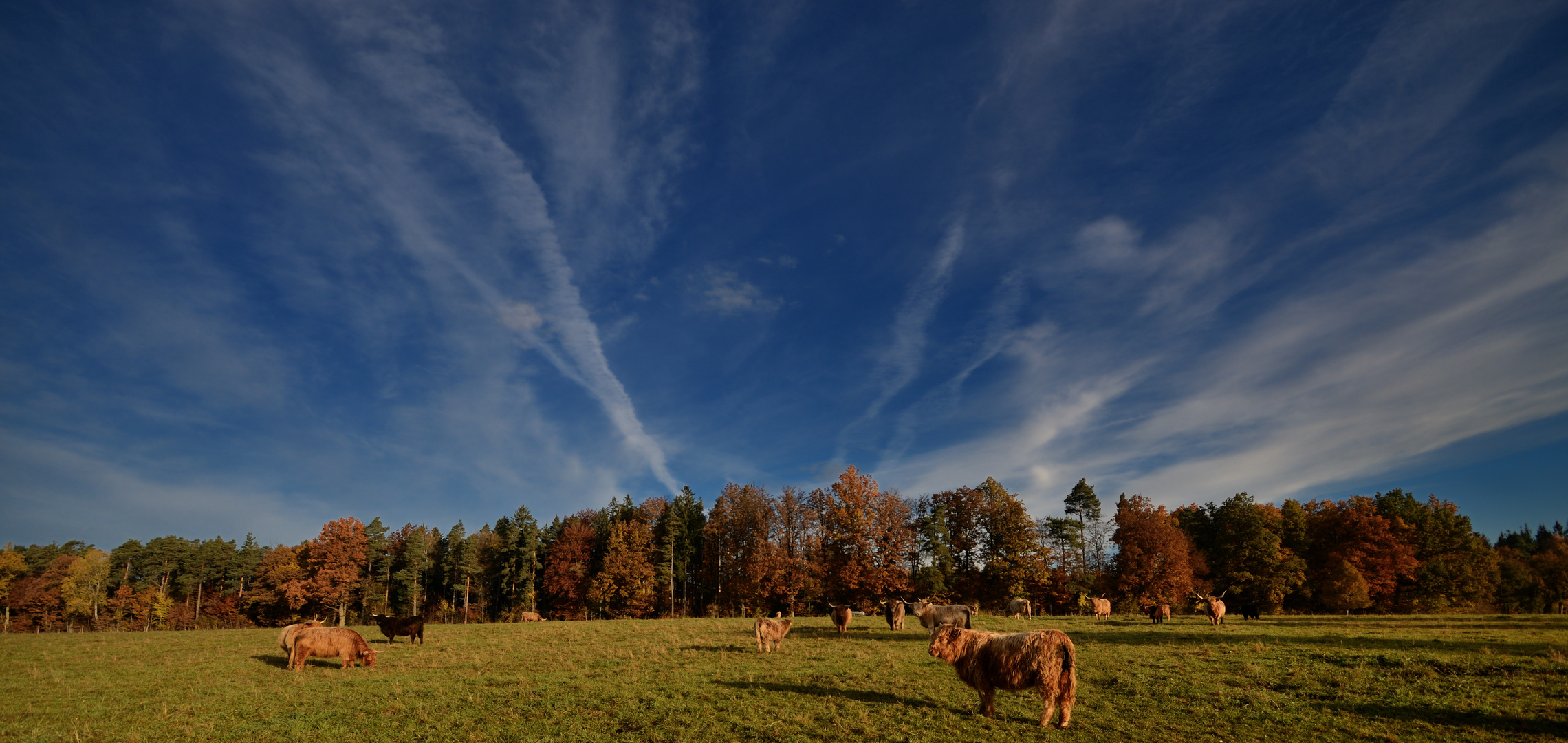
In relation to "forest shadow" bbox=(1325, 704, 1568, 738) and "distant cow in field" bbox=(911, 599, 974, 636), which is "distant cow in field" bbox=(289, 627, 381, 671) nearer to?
"distant cow in field" bbox=(911, 599, 974, 636)

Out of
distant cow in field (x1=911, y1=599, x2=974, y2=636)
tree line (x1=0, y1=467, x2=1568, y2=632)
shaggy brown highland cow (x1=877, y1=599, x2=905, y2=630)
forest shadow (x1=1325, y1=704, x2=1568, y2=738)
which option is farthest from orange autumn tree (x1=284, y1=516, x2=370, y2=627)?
forest shadow (x1=1325, y1=704, x2=1568, y2=738)

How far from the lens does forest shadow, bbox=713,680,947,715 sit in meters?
13.2

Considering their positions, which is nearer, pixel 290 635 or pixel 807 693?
pixel 807 693

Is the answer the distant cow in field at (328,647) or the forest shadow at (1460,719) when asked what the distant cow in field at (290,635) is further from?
the forest shadow at (1460,719)

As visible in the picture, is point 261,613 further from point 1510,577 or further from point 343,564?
point 1510,577

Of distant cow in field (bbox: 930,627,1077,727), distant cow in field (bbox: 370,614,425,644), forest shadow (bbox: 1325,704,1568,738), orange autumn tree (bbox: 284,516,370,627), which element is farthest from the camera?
orange autumn tree (bbox: 284,516,370,627)

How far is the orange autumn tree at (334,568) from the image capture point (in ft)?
195

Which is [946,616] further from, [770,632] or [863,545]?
[863,545]

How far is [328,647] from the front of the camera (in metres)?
20.5

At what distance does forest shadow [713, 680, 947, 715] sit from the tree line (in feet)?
115

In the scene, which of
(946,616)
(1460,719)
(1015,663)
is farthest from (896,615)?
(1460,719)

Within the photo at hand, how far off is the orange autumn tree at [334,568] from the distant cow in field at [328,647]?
159 ft

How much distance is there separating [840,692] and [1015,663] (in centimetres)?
469

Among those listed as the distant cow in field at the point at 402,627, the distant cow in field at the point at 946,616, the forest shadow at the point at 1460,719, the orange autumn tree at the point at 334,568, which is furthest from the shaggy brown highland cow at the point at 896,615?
the orange autumn tree at the point at 334,568
